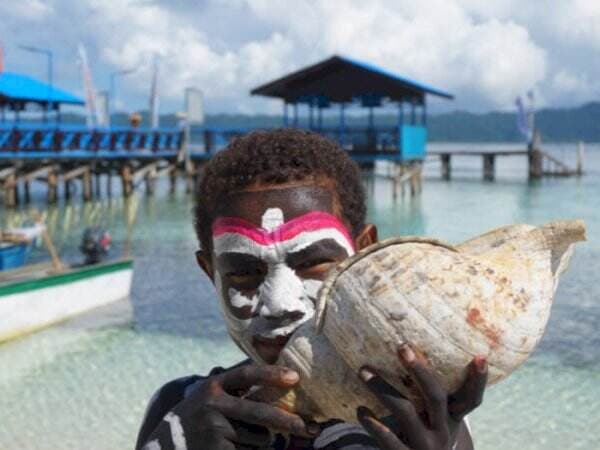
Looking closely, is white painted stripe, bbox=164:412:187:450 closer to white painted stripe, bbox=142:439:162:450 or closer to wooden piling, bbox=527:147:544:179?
white painted stripe, bbox=142:439:162:450

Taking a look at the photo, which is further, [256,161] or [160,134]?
[160,134]

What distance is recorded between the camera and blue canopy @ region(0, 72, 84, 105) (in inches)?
1045

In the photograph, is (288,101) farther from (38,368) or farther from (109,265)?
(38,368)

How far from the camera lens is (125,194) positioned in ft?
108

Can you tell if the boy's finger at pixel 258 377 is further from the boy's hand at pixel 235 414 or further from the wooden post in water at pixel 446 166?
the wooden post in water at pixel 446 166

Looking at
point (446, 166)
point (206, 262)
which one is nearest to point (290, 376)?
point (206, 262)

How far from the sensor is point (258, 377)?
160 cm

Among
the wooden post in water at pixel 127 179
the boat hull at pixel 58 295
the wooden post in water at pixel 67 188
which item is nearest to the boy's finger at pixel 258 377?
the boat hull at pixel 58 295

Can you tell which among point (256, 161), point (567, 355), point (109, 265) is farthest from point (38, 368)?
point (256, 161)

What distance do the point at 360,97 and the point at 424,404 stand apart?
101ft

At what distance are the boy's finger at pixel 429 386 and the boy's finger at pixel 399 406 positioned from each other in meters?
0.03

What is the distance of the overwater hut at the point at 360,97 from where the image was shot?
30.1 metres

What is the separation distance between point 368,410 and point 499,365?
0.86ft

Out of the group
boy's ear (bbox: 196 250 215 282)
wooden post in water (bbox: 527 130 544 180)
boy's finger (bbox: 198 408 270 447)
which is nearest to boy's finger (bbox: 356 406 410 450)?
boy's finger (bbox: 198 408 270 447)
